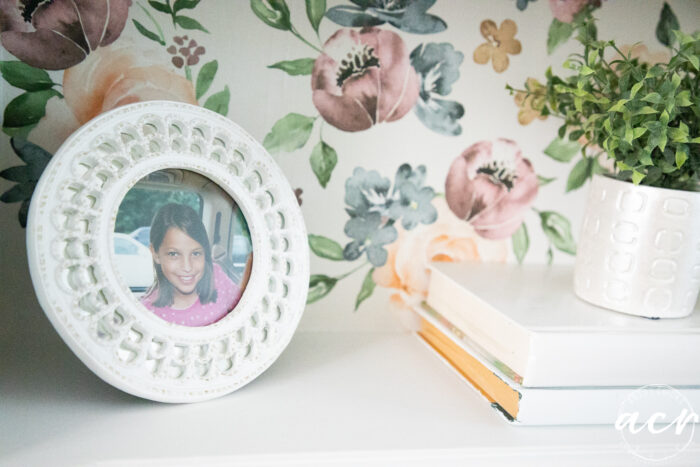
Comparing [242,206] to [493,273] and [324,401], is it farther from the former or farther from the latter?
[493,273]

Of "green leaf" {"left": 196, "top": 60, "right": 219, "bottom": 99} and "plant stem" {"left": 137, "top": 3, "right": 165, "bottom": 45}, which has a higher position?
"plant stem" {"left": 137, "top": 3, "right": 165, "bottom": 45}

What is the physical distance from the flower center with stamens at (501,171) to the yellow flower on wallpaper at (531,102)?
0.06 metres

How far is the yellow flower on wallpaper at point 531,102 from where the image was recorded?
31.9 inches

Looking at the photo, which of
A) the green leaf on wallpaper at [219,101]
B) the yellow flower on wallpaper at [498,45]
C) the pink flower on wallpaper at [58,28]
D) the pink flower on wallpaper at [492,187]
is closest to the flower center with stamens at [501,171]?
the pink flower on wallpaper at [492,187]

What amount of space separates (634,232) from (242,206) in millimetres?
429

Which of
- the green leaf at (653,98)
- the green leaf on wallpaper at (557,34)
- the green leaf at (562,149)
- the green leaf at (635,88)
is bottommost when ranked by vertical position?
the green leaf at (562,149)

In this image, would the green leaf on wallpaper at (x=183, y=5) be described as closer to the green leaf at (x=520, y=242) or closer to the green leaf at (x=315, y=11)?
the green leaf at (x=315, y=11)

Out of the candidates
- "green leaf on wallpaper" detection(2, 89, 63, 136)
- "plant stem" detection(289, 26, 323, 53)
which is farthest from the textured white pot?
"green leaf on wallpaper" detection(2, 89, 63, 136)

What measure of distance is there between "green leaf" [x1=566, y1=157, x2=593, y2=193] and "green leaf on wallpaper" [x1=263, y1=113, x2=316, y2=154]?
15.1 inches

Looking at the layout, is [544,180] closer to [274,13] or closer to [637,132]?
[637,132]

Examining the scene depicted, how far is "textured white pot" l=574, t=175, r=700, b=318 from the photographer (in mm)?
653

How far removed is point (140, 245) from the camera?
58cm

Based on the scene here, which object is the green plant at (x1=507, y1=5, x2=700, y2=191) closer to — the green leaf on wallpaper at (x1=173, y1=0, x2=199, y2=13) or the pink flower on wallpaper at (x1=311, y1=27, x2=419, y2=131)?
the pink flower on wallpaper at (x1=311, y1=27, x2=419, y2=131)

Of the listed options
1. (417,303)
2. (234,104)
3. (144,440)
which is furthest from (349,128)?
(144,440)
